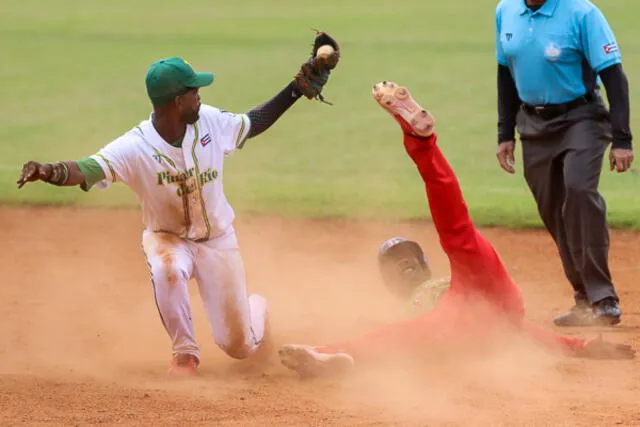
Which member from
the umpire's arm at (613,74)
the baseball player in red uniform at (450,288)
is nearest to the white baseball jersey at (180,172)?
the baseball player in red uniform at (450,288)

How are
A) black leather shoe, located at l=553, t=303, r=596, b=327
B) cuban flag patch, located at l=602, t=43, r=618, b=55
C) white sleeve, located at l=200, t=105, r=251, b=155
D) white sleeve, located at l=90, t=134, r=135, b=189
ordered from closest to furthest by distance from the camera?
white sleeve, located at l=90, t=134, r=135, b=189
white sleeve, located at l=200, t=105, r=251, b=155
cuban flag patch, located at l=602, t=43, r=618, b=55
black leather shoe, located at l=553, t=303, r=596, b=327

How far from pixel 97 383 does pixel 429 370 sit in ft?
5.40

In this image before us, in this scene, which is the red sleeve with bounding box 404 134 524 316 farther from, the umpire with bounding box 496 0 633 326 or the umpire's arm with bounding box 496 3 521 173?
the umpire's arm with bounding box 496 3 521 173

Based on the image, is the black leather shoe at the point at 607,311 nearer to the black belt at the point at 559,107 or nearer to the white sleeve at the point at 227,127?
the black belt at the point at 559,107

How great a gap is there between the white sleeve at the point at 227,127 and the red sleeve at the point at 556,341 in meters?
1.81

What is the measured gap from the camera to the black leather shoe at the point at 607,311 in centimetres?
753

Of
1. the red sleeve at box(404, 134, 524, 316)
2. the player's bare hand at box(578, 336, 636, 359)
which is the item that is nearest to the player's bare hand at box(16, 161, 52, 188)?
the red sleeve at box(404, 134, 524, 316)

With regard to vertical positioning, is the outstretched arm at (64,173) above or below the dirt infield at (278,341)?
above

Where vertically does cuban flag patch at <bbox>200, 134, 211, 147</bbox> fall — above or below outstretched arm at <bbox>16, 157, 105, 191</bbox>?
above

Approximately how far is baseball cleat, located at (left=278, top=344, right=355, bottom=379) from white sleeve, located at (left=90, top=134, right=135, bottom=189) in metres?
1.23

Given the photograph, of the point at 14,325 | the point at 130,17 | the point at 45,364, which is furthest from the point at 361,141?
the point at 130,17

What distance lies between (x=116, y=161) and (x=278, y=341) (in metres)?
1.64

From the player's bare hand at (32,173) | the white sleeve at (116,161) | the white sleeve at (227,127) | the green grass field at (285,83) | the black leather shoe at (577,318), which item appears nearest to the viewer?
the player's bare hand at (32,173)

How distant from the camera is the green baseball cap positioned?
651cm
